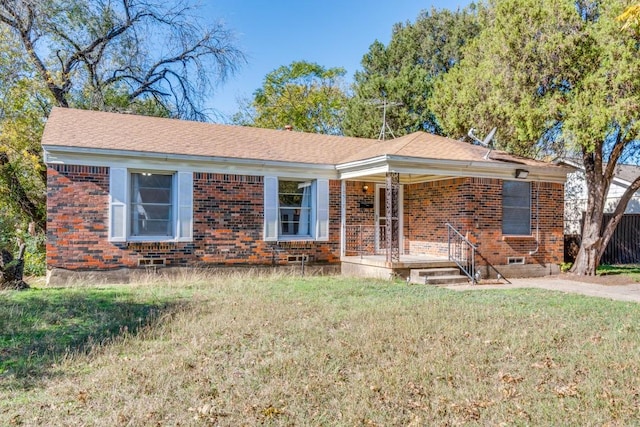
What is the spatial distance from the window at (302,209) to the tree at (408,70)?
1181 cm

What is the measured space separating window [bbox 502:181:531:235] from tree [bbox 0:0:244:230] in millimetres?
14174

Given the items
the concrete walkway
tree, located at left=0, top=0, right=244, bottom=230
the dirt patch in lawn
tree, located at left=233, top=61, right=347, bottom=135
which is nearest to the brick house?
the dirt patch in lawn

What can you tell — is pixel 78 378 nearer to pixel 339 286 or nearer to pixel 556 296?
pixel 339 286

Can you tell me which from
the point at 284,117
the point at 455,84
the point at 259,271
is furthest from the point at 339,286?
the point at 284,117

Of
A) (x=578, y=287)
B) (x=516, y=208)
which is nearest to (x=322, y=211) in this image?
(x=516, y=208)

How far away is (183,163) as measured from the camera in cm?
1103

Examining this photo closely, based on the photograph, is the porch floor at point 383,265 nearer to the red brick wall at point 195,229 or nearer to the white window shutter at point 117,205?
the red brick wall at point 195,229

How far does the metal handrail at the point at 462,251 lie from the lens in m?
11.4

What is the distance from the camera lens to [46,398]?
385 cm

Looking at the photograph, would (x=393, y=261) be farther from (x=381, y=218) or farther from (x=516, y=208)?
(x=516, y=208)

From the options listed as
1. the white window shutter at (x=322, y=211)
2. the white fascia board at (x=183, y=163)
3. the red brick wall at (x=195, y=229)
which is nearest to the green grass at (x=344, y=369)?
the red brick wall at (x=195, y=229)

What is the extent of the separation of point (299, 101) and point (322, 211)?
18.8 meters

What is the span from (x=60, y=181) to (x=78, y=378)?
275 inches

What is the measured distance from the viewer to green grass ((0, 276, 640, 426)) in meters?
3.62
